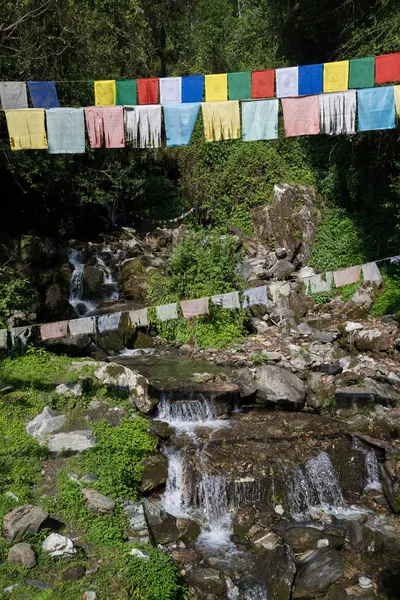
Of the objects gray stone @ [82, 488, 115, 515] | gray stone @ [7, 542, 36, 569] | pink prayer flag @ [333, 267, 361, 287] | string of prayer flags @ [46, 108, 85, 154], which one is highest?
string of prayer flags @ [46, 108, 85, 154]

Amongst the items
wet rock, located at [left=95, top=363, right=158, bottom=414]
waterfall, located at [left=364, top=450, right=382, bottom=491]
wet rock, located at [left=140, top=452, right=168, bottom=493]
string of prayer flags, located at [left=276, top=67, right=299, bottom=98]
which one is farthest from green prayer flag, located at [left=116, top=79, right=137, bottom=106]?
waterfall, located at [left=364, top=450, right=382, bottom=491]

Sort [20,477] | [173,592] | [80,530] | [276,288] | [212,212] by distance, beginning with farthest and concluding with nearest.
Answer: [212,212]
[276,288]
[20,477]
[80,530]
[173,592]

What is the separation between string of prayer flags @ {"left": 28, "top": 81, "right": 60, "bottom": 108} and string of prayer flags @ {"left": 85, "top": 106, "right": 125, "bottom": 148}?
0.81 m

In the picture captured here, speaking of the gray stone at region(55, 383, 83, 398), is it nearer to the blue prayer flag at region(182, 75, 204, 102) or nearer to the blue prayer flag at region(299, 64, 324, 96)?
the blue prayer flag at region(182, 75, 204, 102)

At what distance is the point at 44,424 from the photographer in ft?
22.7

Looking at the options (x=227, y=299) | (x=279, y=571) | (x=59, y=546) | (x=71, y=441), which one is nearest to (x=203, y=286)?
(x=227, y=299)

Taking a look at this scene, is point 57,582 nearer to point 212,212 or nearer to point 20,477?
point 20,477

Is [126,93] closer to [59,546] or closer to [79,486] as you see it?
[79,486]

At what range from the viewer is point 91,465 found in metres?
6.07

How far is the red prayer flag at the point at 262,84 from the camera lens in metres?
8.52

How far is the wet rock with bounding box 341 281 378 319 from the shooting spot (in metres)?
13.1

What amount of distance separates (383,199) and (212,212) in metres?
7.08

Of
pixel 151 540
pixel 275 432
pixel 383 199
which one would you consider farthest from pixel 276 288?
pixel 151 540

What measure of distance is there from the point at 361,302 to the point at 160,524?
31.4ft
